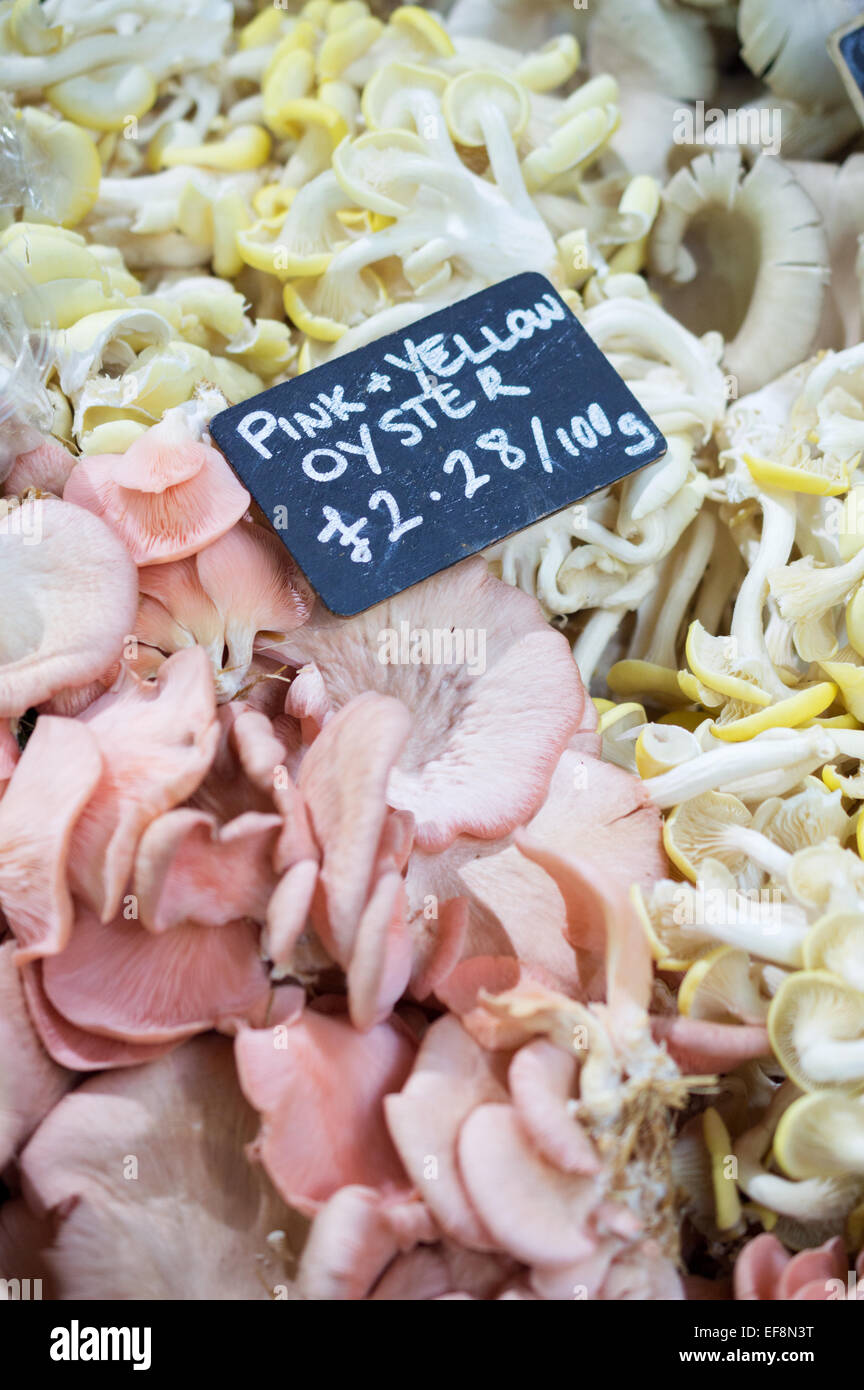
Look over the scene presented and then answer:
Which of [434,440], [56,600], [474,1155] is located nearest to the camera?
[474,1155]

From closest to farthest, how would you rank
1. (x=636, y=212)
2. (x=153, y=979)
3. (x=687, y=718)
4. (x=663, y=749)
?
1. (x=153, y=979)
2. (x=663, y=749)
3. (x=687, y=718)
4. (x=636, y=212)

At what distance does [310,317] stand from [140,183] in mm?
458

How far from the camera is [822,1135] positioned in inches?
37.7

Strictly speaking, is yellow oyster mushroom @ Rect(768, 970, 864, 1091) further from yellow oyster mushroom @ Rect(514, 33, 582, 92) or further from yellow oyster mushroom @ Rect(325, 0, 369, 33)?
yellow oyster mushroom @ Rect(325, 0, 369, 33)

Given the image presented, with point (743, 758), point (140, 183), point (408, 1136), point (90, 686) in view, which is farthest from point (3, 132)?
point (408, 1136)

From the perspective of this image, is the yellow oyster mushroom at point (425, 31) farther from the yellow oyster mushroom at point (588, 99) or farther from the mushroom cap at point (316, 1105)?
the mushroom cap at point (316, 1105)

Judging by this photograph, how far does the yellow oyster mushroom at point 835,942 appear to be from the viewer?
98 cm

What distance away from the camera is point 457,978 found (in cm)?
103

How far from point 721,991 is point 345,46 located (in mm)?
1661

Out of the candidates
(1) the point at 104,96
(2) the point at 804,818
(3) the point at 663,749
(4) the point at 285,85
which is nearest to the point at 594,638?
(3) the point at 663,749

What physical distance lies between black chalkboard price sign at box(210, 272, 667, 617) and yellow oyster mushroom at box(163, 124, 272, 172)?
0.63 meters

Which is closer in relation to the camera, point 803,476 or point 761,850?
point 761,850

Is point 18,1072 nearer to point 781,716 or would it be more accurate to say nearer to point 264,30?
point 781,716

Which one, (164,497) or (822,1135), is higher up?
(164,497)
